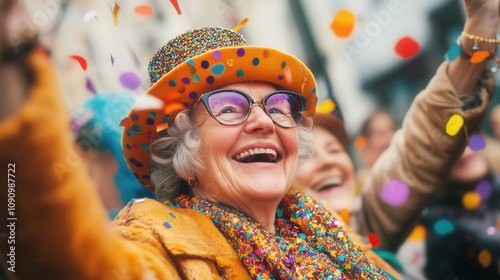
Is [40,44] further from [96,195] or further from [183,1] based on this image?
[183,1]

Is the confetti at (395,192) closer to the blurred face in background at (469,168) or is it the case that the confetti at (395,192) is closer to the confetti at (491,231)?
the blurred face in background at (469,168)

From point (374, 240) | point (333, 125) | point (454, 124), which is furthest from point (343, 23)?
point (374, 240)

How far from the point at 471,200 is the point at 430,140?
0.60 m

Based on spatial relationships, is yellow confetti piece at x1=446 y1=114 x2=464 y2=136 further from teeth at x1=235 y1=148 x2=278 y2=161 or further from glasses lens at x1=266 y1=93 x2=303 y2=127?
teeth at x1=235 y1=148 x2=278 y2=161

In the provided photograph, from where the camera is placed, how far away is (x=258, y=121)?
1811 mm

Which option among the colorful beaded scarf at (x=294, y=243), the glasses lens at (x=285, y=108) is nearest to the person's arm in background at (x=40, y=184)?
the colorful beaded scarf at (x=294, y=243)

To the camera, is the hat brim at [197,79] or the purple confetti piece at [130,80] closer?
the hat brim at [197,79]

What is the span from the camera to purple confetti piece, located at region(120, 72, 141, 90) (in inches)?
78.9

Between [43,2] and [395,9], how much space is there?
231cm

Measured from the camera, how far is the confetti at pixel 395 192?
277 centimetres

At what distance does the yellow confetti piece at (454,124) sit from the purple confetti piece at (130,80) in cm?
190

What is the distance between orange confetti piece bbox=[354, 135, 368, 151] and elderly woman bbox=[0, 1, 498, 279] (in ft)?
4.33

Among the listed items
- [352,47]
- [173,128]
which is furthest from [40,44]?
[352,47]

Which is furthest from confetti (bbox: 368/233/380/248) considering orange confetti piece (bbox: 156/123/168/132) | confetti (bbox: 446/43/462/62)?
orange confetti piece (bbox: 156/123/168/132)
